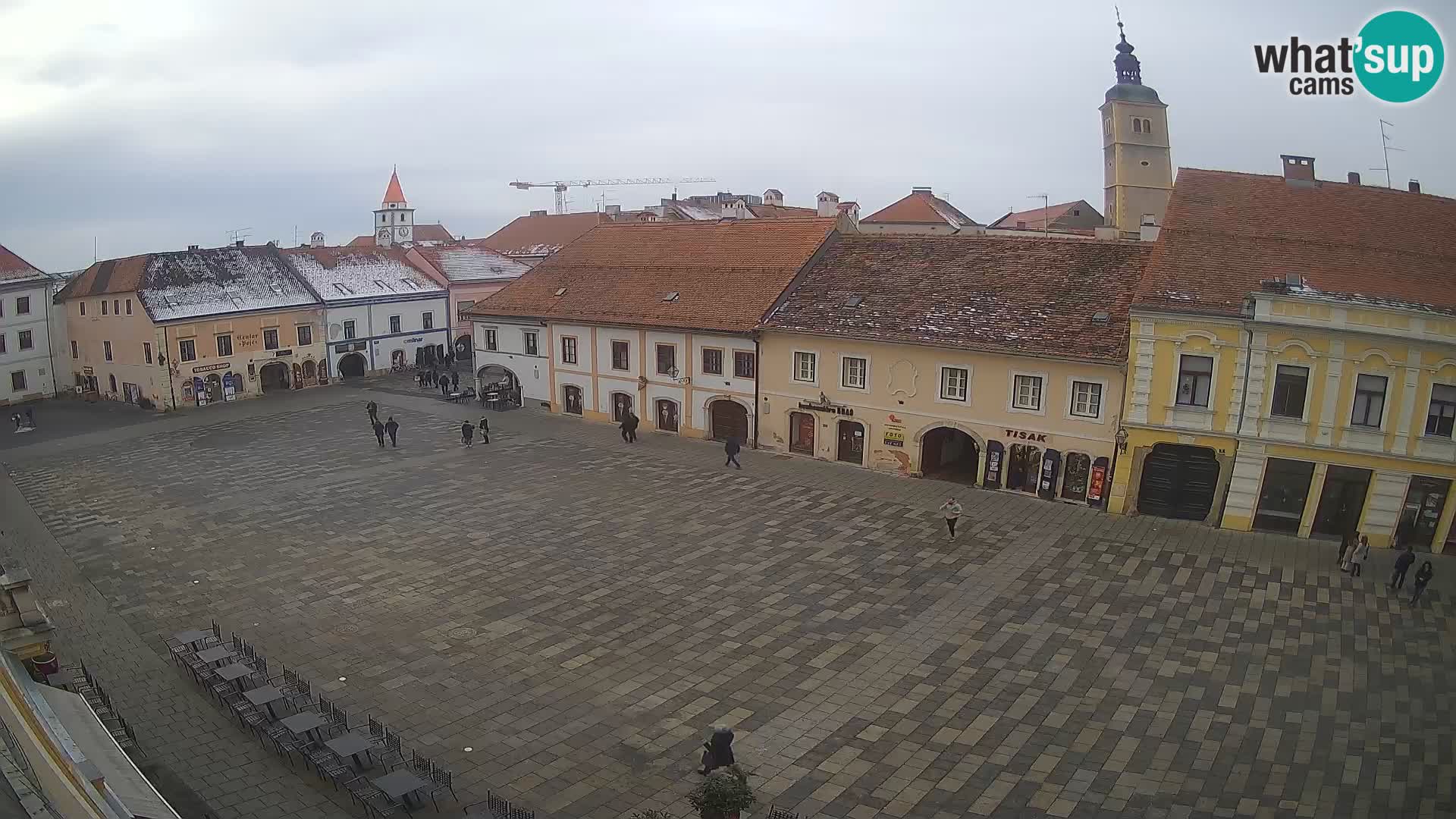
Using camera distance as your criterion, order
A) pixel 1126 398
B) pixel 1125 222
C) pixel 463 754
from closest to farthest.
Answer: pixel 463 754 → pixel 1126 398 → pixel 1125 222

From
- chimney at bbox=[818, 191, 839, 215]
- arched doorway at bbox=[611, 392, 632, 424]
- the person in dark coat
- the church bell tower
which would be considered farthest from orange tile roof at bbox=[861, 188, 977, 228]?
the person in dark coat

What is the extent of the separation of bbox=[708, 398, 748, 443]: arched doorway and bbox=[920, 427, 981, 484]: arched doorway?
739cm

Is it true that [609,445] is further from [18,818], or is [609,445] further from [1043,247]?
[18,818]

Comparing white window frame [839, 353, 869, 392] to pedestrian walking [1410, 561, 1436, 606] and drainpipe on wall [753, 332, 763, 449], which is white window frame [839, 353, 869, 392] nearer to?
drainpipe on wall [753, 332, 763, 449]

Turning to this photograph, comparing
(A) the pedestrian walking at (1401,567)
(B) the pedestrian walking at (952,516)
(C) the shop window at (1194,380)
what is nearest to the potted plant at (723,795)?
(B) the pedestrian walking at (952,516)

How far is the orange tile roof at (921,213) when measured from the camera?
68188mm

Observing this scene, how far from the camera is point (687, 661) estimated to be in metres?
19.3

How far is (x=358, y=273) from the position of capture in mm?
57344

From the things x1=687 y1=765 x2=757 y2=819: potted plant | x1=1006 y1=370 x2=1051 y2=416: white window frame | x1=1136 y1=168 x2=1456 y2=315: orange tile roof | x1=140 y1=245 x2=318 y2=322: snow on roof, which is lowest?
x1=687 y1=765 x2=757 y2=819: potted plant

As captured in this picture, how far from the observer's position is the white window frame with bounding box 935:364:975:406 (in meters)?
31.0

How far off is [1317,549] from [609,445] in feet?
78.8

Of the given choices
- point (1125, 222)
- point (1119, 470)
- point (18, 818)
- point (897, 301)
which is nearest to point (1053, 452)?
point (1119, 470)

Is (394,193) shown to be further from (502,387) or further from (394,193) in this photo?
(502,387)

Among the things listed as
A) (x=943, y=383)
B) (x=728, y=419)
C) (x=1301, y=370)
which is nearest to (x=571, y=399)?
(x=728, y=419)
